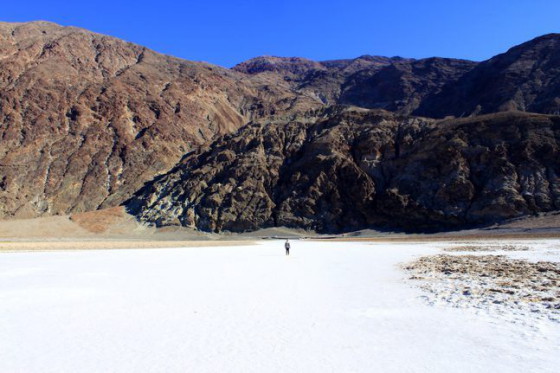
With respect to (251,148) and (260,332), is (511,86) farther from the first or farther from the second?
(260,332)

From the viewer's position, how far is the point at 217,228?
69500 mm

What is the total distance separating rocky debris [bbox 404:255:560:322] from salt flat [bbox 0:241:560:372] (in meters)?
0.59

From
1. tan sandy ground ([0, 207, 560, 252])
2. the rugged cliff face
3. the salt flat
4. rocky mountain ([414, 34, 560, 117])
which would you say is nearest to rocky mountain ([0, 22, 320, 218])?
tan sandy ground ([0, 207, 560, 252])

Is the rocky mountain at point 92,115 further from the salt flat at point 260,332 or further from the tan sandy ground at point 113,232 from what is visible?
the salt flat at point 260,332

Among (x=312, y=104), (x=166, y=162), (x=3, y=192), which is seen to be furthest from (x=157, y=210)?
(x=312, y=104)

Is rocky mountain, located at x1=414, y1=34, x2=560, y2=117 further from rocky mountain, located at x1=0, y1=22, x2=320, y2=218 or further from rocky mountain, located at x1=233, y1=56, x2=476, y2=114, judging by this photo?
rocky mountain, located at x1=0, y1=22, x2=320, y2=218

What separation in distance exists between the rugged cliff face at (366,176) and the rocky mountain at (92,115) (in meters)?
12.3

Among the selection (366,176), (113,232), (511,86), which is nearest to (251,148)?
(366,176)

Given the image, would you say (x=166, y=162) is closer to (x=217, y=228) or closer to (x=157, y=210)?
(x=157, y=210)

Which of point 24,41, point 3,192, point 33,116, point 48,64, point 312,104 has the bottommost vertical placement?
point 3,192

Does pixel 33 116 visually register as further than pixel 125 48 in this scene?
No

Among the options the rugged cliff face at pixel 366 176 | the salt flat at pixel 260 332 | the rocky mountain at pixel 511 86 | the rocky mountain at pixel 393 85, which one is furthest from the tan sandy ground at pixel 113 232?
the rocky mountain at pixel 393 85

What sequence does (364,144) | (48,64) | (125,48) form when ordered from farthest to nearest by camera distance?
(125,48) < (48,64) < (364,144)

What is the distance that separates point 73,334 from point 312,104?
111 m
